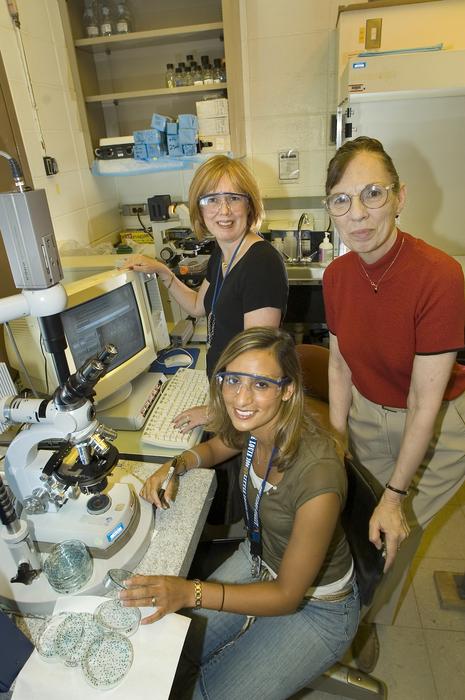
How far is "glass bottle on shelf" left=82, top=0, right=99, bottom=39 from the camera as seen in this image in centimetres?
246

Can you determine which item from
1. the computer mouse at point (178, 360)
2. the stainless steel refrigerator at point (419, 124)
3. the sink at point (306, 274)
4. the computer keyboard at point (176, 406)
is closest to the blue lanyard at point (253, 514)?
the computer keyboard at point (176, 406)

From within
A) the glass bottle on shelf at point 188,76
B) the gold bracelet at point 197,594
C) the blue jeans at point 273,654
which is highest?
the glass bottle on shelf at point 188,76

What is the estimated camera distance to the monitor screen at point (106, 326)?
1.31m

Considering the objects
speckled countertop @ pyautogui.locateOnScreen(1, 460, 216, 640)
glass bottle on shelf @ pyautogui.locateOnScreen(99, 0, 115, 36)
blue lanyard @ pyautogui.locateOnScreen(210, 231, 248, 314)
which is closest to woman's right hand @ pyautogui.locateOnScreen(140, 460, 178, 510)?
speckled countertop @ pyautogui.locateOnScreen(1, 460, 216, 640)

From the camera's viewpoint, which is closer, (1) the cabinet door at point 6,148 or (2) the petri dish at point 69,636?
(2) the petri dish at point 69,636

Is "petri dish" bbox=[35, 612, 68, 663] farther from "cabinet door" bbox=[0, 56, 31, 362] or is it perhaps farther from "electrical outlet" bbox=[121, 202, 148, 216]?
"electrical outlet" bbox=[121, 202, 148, 216]

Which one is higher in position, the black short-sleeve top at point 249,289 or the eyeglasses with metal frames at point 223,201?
the eyeglasses with metal frames at point 223,201

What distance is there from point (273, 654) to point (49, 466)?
2.31ft

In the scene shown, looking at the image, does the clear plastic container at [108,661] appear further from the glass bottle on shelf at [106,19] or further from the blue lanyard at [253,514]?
the glass bottle on shelf at [106,19]

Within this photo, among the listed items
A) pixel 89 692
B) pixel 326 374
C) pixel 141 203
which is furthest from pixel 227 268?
pixel 141 203

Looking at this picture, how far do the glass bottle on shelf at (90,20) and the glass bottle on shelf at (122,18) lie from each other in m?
0.13

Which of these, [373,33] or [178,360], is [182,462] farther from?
[373,33]

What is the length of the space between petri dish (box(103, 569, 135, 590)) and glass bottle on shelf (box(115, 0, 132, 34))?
9.15ft

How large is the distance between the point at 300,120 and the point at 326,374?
216cm
